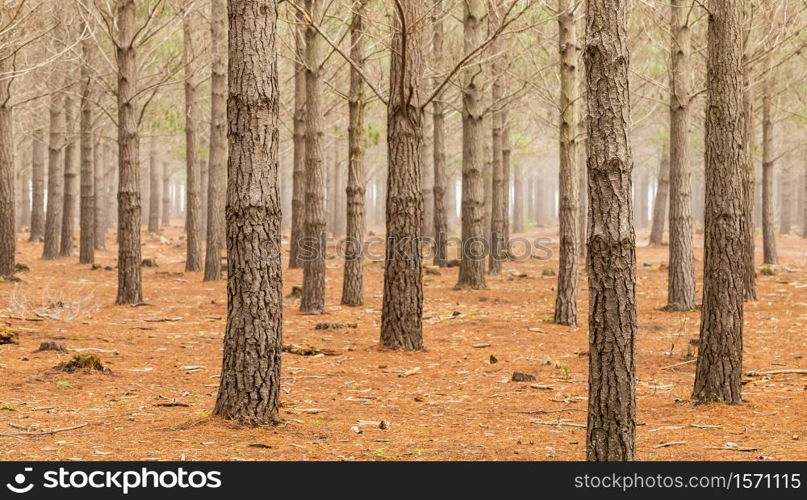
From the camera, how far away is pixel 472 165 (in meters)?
15.6

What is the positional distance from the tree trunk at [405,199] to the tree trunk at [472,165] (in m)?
4.85

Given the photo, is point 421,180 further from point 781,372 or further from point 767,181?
point 767,181

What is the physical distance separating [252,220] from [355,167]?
6.74 metres

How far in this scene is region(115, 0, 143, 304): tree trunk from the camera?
12.9 meters

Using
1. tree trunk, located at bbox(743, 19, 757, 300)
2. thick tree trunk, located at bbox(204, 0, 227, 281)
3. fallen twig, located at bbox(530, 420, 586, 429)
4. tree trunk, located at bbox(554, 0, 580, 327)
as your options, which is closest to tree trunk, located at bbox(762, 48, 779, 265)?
tree trunk, located at bbox(743, 19, 757, 300)

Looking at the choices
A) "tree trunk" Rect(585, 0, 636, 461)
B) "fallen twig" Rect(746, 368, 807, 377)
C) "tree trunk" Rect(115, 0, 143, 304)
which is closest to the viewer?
"tree trunk" Rect(585, 0, 636, 461)

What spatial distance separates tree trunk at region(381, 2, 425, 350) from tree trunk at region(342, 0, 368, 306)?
88.5 inches

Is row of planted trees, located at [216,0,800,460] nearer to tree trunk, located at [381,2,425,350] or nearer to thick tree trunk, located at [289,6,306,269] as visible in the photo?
tree trunk, located at [381,2,425,350]

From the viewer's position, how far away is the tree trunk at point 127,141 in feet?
42.4

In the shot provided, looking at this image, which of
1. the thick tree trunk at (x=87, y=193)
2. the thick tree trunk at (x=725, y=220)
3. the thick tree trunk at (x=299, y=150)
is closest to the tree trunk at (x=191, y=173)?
the thick tree trunk at (x=299, y=150)

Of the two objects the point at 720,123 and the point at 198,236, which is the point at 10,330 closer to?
the point at 720,123

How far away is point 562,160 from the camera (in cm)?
1189

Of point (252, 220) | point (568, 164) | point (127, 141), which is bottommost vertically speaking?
point (252, 220)

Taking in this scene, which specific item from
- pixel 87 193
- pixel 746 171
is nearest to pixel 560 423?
pixel 746 171
